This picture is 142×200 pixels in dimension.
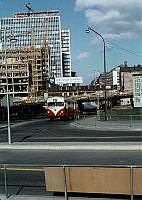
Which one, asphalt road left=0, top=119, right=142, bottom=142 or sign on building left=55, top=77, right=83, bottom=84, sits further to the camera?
sign on building left=55, top=77, right=83, bottom=84

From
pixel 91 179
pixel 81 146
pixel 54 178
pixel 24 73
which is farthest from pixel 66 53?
pixel 91 179

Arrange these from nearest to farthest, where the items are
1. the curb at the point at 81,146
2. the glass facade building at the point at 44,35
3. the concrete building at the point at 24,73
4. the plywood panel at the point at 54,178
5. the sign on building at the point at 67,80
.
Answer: the plywood panel at the point at 54,178 < the curb at the point at 81,146 < the concrete building at the point at 24,73 < the sign on building at the point at 67,80 < the glass facade building at the point at 44,35

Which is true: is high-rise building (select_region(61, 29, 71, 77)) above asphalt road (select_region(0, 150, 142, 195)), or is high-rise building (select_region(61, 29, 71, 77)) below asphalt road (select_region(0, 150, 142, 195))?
above

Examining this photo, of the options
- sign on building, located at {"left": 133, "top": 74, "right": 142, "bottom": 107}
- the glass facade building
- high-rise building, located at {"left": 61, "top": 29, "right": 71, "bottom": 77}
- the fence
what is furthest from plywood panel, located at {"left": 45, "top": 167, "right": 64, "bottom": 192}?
high-rise building, located at {"left": 61, "top": 29, "right": 71, "bottom": 77}

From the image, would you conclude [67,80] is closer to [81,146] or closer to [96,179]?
[81,146]

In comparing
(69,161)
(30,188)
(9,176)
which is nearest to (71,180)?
(30,188)

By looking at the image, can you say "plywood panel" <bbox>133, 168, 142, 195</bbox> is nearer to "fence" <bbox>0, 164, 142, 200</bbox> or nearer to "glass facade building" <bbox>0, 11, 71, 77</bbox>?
"fence" <bbox>0, 164, 142, 200</bbox>

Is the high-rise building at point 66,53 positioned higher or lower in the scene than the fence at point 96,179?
higher

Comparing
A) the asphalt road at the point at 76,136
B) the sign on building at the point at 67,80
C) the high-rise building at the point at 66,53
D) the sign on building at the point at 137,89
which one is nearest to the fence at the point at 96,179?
the asphalt road at the point at 76,136

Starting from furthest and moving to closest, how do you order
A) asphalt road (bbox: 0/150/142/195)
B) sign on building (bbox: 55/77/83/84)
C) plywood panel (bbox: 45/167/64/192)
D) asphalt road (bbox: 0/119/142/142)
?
sign on building (bbox: 55/77/83/84), asphalt road (bbox: 0/119/142/142), asphalt road (bbox: 0/150/142/195), plywood panel (bbox: 45/167/64/192)

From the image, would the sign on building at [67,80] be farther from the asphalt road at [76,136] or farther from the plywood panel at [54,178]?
the plywood panel at [54,178]

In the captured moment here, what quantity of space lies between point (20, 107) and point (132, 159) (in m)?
61.5

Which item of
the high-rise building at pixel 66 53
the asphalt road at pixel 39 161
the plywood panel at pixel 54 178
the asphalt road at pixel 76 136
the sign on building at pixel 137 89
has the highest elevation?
the high-rise building at pixel 66 53

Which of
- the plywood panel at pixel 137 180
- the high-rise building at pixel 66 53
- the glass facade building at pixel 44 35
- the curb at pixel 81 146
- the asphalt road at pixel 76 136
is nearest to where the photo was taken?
the plywood panel at pixel 137 180
